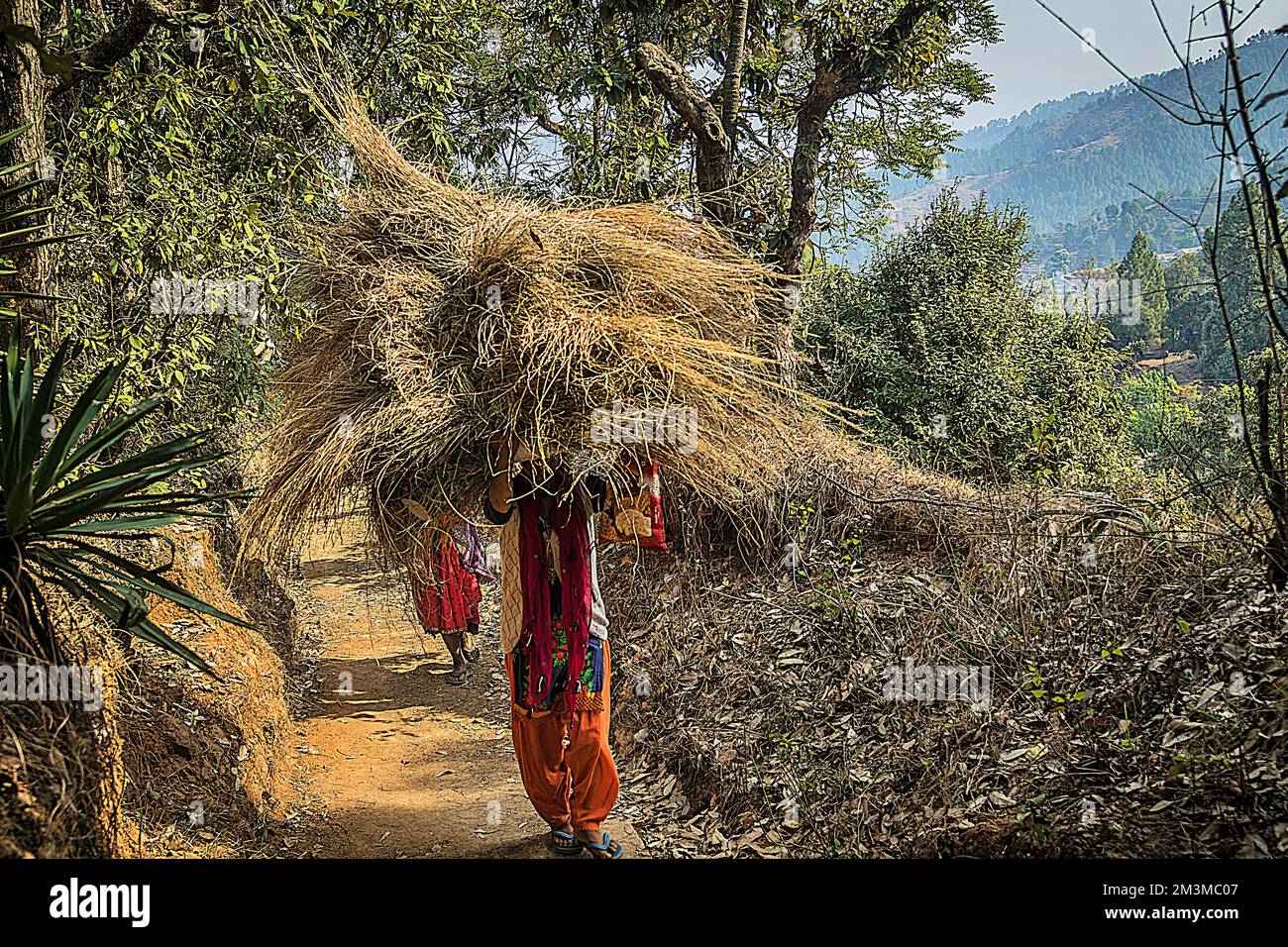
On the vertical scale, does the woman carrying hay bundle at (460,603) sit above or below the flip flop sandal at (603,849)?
above

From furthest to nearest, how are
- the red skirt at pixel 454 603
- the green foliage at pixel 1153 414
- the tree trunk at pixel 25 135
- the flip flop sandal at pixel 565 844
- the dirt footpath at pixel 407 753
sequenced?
the green foliage at pixel 1153 414
the red skirt at pixel 454 603
the dirt footpath at pixel 407 753
the flip flop sandal at pixel 565 844
the tree trunk at pixel 25 135

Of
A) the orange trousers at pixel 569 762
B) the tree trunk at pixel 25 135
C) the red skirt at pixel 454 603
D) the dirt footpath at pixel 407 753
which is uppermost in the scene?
the tree trunk at pixel 25 135

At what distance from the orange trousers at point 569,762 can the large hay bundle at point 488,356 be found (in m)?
1.01

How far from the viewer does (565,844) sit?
14.1ft

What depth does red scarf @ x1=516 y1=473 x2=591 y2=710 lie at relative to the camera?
4.10 m

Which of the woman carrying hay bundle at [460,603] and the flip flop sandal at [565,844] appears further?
the woman carrying hay bundle at [460,603]

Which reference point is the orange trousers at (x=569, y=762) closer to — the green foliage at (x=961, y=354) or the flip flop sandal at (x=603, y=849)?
the flip flop sandal at (x=603, y=849)

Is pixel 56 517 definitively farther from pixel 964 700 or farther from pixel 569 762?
pixel 964 700

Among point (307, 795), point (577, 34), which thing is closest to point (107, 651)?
point (307, 795)

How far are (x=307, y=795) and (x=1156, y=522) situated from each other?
468cm

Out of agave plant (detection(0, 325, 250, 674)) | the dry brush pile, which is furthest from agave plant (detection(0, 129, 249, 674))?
the dry brush pile

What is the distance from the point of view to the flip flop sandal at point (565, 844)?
14.0ft

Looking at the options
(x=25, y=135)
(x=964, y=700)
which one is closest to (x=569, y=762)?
(x=964, y=700)

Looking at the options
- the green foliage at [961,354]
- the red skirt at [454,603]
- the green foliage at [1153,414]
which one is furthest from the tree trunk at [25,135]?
the green foliage at [1153,414]
